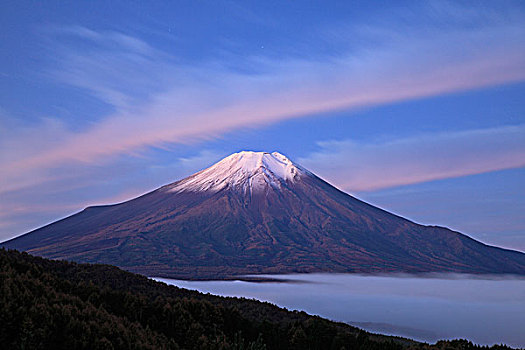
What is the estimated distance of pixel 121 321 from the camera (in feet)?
48.0

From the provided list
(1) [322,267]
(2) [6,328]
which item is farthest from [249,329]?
(1) [322,267]

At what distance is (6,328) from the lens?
1148 centimetres

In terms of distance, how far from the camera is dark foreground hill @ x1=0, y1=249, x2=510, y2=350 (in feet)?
38.6

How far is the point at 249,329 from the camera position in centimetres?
1836

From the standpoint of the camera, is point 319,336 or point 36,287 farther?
point 319,336

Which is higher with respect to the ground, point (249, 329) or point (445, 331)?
point (249, 329)

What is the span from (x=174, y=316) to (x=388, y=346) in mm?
7286

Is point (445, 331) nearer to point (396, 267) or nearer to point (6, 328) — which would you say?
point (6, 328)

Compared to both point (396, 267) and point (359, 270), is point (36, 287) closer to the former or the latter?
point (359, 270)

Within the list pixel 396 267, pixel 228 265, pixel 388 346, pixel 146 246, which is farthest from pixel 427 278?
pixel 388 346

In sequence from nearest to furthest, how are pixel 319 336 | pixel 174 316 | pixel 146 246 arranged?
1. pixel 174 316
2. pixel 319 336
3. pixel 146 246

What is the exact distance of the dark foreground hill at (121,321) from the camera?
11.8m

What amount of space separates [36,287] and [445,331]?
57.6 metres

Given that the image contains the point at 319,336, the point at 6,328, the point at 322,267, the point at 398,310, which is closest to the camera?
the point at 6,328
